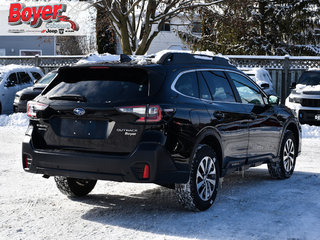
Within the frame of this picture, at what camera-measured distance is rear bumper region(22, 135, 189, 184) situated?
5.79 metres

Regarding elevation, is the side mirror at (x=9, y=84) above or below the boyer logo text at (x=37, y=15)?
below

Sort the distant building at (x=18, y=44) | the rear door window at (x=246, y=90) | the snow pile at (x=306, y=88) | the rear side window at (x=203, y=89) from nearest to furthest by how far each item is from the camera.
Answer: the rear side window at (x=203, y=89), the rear door window at (x=246, y=90), the snow pile at (x=306, y=88), the distant building at (x=18, y=44)

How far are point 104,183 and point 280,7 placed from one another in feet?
81.1

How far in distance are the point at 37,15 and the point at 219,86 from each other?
31992 mm

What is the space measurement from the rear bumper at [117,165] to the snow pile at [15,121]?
1190cm

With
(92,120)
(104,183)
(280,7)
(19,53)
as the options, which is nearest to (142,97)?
(92,120)

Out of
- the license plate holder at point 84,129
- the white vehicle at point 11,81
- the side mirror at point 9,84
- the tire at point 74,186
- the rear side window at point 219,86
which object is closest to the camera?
the license plate holder at point 84,129

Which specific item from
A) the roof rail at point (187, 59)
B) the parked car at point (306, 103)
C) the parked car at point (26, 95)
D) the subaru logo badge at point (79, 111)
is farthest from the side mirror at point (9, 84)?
the subaru logo badge at point (79, 111)

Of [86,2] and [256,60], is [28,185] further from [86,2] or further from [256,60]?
[86,2]

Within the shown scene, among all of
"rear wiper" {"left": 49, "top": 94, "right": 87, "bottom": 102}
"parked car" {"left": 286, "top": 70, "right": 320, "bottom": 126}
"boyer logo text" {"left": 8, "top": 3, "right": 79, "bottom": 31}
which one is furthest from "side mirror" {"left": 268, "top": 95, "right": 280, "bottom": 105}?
"boyer logo text" {"left": 8, "top": 3, "right": 79, "bottom": 31}

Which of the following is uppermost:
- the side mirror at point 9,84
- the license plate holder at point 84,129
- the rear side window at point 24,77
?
the license plate holder at point 84,129

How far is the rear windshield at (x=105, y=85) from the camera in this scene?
6008mm

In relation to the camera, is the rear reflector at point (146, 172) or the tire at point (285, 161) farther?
the tire at point (285, 161)

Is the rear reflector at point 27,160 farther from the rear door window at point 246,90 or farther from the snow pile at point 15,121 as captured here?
the snow pile at point 15,121
